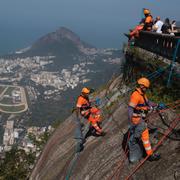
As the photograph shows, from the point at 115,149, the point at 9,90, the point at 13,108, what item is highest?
the point at 115,149

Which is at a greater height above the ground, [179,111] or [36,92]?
[179,111]

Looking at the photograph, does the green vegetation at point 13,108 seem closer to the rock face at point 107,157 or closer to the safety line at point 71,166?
A: the rock face at point 107,157

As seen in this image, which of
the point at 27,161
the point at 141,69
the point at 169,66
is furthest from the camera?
the point at 27,161

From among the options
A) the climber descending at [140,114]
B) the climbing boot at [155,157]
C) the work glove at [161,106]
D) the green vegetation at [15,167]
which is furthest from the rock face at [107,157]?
the green vegetation at [15,167]

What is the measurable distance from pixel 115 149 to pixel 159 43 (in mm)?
5474

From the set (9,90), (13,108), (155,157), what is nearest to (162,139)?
(155,157)

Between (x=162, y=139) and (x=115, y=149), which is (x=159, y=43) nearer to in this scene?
(x=115, y=149)

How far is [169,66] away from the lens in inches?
483

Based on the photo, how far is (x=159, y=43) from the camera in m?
14.3

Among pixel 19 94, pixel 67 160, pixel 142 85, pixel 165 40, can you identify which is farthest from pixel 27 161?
pixel 19 94

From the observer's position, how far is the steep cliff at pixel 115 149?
886 centimetres

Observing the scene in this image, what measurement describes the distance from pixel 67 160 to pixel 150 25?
321 inches

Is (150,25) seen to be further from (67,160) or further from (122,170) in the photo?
(122,170)

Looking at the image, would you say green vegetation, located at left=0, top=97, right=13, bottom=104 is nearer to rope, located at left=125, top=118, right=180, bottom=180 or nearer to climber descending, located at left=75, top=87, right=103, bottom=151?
climber descending, located at left=75, top=87, right=103, bottom=151
